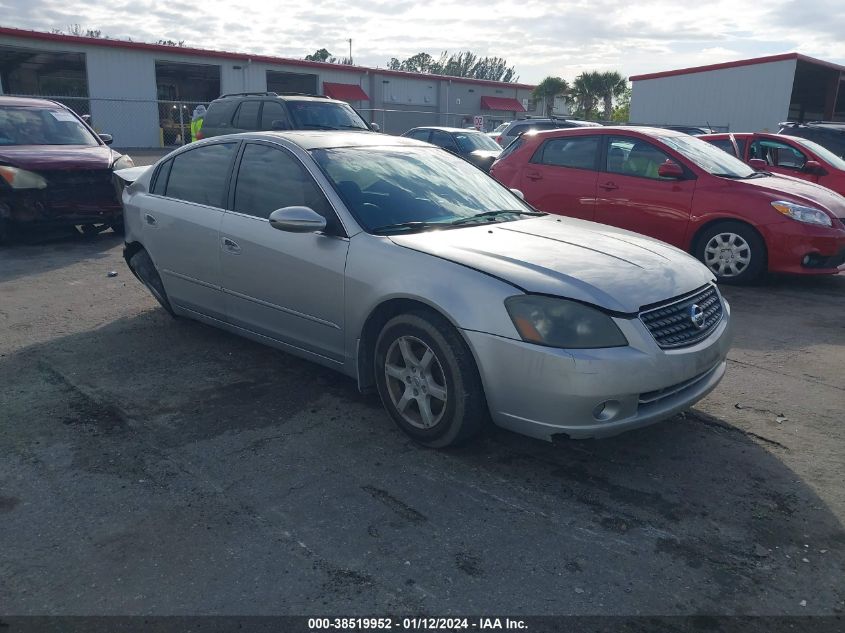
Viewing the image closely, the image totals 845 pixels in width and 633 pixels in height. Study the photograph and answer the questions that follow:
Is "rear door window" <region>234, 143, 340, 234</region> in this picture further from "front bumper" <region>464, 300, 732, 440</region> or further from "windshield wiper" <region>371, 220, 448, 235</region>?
"front bumper" <region>464, 300, 732, 440</region>

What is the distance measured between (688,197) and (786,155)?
14.0 feet

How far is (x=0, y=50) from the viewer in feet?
96.0

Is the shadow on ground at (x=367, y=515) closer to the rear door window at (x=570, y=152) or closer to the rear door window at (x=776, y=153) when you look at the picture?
the rear door window at (x=570, y=152)

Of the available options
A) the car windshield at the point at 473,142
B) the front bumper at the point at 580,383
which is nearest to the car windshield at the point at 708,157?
the front bumper at the point at 580,383

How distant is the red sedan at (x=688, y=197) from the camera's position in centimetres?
720

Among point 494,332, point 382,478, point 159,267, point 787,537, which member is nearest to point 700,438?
point 787,537

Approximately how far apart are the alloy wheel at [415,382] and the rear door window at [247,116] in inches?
390

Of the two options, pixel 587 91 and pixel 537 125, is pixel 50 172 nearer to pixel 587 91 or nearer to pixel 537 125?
pixel 537 125

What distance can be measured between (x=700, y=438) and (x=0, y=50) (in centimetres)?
3379

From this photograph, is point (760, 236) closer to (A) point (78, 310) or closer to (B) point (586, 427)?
(B) point (586, 427)

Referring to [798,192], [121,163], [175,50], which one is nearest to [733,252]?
[798,192]

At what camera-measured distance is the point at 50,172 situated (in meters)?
8.85

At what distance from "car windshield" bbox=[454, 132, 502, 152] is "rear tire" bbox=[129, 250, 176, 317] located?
11159mm

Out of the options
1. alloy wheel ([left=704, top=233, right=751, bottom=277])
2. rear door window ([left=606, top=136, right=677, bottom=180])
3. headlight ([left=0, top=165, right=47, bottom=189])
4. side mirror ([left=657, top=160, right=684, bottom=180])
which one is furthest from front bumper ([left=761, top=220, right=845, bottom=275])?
headlight ([left=0, top=165, right=47, bottom=189])
